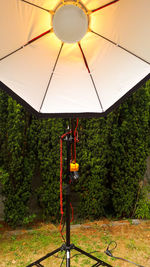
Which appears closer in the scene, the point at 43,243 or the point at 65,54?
the point at 65,54

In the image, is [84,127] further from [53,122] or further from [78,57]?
[78,57]

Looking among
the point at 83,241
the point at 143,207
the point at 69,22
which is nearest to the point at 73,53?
the point at 69,22

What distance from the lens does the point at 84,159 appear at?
11.1 feet

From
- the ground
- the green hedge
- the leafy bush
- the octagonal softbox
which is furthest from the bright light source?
the leafy bush

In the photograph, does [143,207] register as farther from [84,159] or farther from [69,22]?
[69,22]

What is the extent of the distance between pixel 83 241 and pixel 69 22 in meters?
2.73

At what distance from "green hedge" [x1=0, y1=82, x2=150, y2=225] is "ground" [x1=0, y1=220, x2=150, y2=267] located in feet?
0.54

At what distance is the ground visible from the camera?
2.73 m

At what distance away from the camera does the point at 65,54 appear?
5.22ft

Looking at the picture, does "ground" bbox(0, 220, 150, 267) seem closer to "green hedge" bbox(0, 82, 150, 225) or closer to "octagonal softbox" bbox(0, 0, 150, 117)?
"green hedge" bbox(0, 82, 150, 225)

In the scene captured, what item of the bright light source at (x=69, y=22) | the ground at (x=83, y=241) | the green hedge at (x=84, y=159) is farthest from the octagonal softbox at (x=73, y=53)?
the ground at (x=83, y=241)

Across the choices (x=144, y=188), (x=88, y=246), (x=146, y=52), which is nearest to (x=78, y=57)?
(x=146, y=52)

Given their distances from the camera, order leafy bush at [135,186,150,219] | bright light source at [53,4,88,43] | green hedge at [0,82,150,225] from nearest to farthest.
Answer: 1. bright light source at [53,4,88,43]
2. green hedge at [0,82,150,225]
3. leafy bush at [135,186,150,219]

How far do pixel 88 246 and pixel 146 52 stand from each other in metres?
2.45
